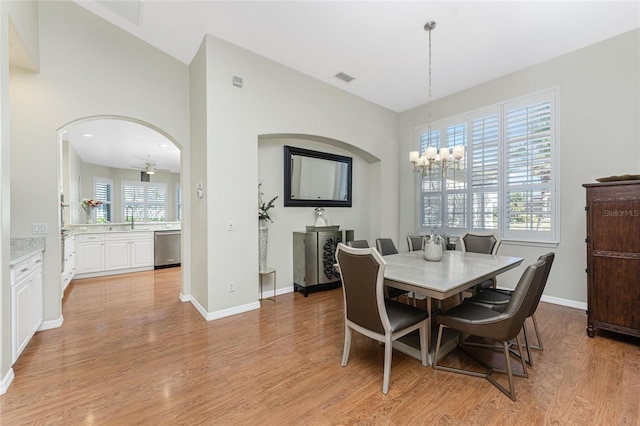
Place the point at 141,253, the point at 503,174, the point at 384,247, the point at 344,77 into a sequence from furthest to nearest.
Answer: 1. the point at 141,253
2. the point at 344,77
3. the point at 503,174
4. the point at 384,247

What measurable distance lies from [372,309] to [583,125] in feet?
12.3

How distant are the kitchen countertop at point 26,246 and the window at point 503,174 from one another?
4940 mm

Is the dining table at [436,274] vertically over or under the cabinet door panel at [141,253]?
over

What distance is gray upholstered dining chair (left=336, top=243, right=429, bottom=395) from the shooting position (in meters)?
2.00

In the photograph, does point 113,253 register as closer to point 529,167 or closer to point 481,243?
point 481,243

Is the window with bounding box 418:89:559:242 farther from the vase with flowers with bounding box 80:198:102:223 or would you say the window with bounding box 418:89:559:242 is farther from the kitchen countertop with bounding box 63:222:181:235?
the vase with flowers with bounding box 80:198:102:223

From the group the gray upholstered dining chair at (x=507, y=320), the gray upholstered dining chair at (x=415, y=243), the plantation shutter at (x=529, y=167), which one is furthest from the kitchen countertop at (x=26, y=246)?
the plantation shutter at (x=529, y=167)

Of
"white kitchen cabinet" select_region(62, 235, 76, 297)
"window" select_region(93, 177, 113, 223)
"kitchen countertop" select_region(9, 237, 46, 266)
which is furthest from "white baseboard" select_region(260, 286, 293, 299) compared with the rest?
"window" select_region(93, 177, 113, 223)

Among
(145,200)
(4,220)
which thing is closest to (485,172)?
(4,220)

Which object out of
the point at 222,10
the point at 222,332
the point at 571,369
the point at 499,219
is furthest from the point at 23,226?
the point at 499,219

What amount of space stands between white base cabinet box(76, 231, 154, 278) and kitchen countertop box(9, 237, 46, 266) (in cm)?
282

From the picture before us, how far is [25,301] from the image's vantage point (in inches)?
99.6

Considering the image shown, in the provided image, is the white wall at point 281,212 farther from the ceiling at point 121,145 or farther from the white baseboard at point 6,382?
the white baseboard at point 6,382

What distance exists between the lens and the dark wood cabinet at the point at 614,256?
262cm
